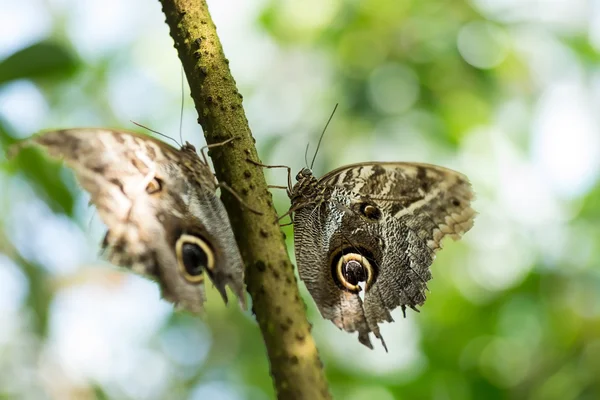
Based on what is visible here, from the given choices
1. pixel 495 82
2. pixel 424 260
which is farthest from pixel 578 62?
pixel 424 260

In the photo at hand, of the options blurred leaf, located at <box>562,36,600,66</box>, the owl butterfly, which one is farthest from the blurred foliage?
the owl butterfly

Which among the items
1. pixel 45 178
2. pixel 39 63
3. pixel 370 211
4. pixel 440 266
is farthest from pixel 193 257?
pixel 440 266

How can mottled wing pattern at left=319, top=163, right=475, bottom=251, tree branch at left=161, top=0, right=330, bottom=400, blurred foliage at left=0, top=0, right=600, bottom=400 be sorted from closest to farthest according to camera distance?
tree branch at left=161, top=0, right=330, bottom=400
mottled wing pattern at left=319, top=163, right=475, bottom=251
blurred foliage at left=0, top=0, right=600, bottom=400

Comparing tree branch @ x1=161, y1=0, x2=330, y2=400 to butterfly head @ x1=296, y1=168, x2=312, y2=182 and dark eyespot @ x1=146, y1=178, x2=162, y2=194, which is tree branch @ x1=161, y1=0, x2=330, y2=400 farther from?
butterfly head @ x1=296, y1=168, x2=312, y2=182

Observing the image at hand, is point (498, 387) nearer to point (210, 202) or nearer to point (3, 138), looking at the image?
point (210, 202)

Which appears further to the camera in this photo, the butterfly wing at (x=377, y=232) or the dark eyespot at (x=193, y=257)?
the butterfly wing at (x=377, y=232)

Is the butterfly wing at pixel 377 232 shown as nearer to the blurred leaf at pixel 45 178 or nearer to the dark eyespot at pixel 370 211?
the dark eyespot at pixel 370 211

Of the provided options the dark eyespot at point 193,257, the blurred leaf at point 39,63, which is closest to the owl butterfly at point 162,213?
the dark eyespot at point 193,257
